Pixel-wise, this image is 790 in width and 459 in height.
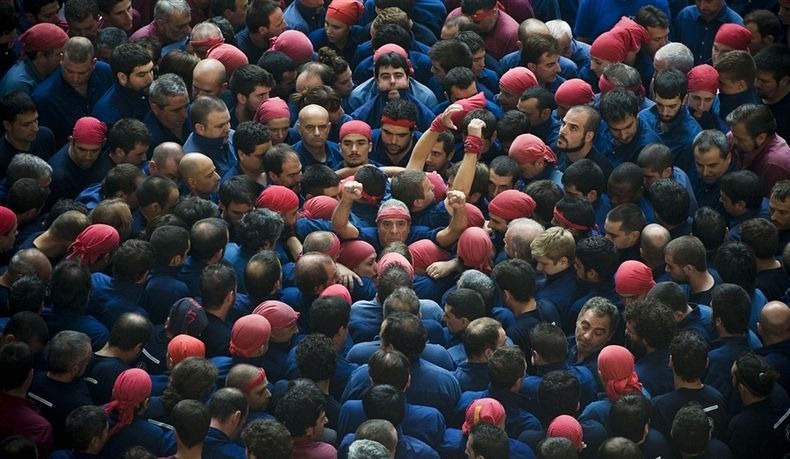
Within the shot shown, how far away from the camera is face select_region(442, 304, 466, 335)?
9281 millimetres

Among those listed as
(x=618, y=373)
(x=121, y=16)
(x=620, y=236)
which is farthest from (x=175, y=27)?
(x=618, y=373)

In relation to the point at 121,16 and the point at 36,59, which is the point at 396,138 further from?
the point at 36,59

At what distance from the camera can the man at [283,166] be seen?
10469mm

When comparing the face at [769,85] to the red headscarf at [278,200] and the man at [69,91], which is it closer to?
the red headscarf at [278,200]

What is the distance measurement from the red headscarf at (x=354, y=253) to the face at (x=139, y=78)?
2.21 meters

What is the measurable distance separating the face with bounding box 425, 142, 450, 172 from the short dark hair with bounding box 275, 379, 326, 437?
9.83 feet

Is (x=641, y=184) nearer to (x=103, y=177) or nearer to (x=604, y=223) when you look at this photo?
(x=604, y=223)

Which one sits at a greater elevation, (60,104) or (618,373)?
(60,104)

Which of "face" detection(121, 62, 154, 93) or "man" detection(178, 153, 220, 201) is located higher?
"face" detection(121, 62, 154, 93)

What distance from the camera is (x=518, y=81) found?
37.1 ft

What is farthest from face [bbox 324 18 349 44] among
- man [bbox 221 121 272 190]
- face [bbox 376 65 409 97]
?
man [bbox 221 121 272 190]

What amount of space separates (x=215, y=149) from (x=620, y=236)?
2942 mm

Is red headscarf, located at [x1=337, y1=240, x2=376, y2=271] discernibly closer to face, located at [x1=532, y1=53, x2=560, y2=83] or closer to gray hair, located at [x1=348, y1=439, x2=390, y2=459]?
gray hair, located at [x1=348, y1=439, x2=390, y2=459]

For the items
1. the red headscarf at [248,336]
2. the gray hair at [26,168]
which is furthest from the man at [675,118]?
the gray hair at [26,168]
